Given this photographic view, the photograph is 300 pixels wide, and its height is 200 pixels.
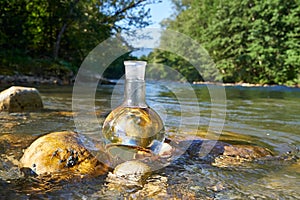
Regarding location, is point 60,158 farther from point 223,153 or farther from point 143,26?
point 143,26

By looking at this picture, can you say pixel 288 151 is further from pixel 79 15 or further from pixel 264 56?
pixel 264 56

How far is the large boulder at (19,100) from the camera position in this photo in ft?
17.3

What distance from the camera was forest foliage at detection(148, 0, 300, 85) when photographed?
71.3ft

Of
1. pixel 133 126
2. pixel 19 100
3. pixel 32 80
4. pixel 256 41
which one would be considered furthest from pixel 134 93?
pixel 256 41

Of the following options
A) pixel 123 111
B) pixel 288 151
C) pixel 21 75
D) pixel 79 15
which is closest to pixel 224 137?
pixel 288 151

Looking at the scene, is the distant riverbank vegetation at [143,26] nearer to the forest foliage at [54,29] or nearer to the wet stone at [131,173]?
the forest foliage at [54,29]

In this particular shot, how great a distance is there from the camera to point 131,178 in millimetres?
2131

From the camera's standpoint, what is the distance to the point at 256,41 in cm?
2252

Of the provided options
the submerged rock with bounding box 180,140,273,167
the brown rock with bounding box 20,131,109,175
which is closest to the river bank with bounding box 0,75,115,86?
the brown rock with bounding box 20,131,109,175

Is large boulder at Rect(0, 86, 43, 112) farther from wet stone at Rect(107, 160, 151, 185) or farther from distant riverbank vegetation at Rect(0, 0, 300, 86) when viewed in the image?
distant riverbank vegetation at Rect(0, 0, 300, 86)

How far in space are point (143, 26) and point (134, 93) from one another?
55.3ft

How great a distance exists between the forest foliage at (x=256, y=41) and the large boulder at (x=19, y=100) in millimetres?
15092

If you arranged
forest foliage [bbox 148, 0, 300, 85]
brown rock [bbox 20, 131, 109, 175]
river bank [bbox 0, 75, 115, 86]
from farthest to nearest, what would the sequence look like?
forest foliage [bbox 148, 0, 300, 85]
river bank [bbox 0, 75, 115, 86]
brown rock [bbox 20, 131, 109, 175]

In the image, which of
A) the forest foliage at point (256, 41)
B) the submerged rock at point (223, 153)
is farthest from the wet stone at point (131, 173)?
the forest foliage at point (256, 41)
